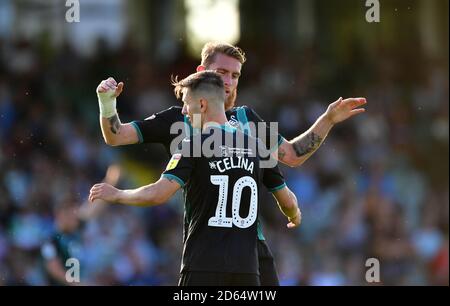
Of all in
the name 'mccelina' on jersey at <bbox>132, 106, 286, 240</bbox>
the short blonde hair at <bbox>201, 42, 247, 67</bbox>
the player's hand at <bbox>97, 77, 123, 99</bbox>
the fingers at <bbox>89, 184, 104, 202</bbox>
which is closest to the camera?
the fingers at <bbox>89, 184, 104, 202</bbox>

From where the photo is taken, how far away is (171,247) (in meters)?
15.0

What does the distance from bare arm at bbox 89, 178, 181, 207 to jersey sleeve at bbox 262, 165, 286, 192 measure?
909mm

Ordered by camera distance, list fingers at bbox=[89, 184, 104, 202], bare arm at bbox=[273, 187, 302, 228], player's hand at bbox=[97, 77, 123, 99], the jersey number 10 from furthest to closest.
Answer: player's hand at bbox=[97, 77, 123, 99] < bare arm at bbox=[273, 187, 302, 228] < the jersey number 10 < fingers at bbox=[89, 184, 104, 202]

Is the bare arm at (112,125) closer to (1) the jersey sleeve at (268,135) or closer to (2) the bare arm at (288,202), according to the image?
(1) the jersey sleeve at (268,135)

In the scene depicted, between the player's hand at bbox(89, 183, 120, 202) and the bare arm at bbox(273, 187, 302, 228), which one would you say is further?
the bare arm at bbox(273, 187, 302, 228)

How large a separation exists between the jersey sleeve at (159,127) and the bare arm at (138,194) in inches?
46.8

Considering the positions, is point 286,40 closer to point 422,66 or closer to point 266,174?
point 422,66

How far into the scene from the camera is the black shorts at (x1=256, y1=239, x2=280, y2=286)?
25.7ft

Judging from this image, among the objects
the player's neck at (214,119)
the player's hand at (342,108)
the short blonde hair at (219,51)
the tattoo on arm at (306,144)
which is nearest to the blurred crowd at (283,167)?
the tattoo on arm at (306,144)

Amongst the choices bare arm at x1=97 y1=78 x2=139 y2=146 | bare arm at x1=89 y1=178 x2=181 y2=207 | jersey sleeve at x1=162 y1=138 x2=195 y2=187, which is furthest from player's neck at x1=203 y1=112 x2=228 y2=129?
bare arm at x1=97 y1=78 x2=139 y2=146

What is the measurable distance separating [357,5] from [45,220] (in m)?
8.90

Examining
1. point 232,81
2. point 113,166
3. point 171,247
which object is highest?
point 232,81

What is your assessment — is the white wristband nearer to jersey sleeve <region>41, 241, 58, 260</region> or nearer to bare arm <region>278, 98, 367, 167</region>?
bare arm <region>278, 98, 367, 167</region>

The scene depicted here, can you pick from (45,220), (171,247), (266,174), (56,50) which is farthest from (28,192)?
(266,174)
